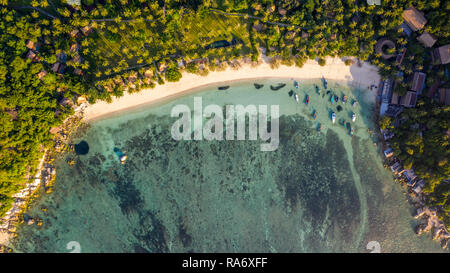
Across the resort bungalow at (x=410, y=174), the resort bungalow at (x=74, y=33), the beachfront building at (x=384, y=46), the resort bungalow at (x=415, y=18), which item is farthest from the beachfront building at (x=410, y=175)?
the resort bungalow at (x=74, y=33)

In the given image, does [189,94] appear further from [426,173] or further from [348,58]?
[426,173]

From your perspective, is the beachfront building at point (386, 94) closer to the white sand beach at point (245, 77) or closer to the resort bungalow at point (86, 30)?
the white sand beach at point (245, 77)

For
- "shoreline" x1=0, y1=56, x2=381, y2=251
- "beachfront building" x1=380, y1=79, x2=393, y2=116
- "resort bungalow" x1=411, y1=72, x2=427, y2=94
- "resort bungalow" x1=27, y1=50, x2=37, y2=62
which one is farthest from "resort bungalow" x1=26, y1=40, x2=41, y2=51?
"resort bungalow" x1=411, y1=72, x2=427, y2=94

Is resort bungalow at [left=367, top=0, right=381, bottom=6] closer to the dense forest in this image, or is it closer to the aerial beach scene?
the aerial beach scene

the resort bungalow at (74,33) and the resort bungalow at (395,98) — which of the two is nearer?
the resort bungalow at (74,33)

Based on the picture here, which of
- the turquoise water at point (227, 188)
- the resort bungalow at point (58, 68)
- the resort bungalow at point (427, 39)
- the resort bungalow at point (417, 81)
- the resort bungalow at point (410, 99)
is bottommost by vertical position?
the turquoise water at point (227, 188)

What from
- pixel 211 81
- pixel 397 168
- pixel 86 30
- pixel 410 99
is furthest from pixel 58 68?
pixel 397 168
